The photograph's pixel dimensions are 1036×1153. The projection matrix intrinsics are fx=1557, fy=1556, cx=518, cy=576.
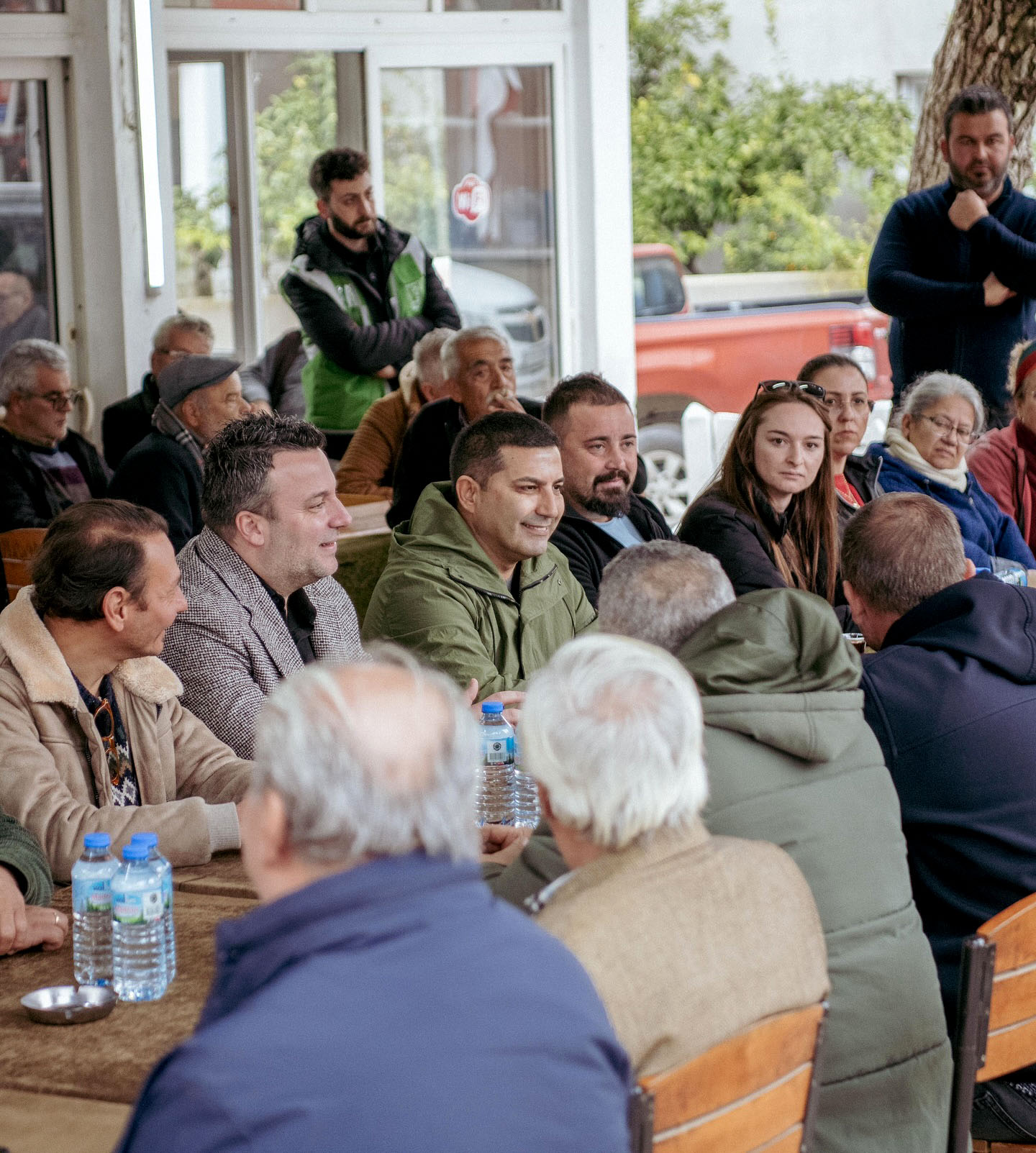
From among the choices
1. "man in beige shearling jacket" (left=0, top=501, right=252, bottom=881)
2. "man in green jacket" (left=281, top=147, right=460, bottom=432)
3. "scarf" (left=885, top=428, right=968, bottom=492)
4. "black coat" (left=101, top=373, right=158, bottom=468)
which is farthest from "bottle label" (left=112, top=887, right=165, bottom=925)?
"man in green jacket" (left=281, top=147, right=460, bottom=432)

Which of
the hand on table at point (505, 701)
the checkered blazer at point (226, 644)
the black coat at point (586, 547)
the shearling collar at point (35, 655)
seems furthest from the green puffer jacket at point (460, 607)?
the shearling collar at point (35, 655)

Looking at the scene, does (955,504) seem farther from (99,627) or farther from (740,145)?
(740,145)

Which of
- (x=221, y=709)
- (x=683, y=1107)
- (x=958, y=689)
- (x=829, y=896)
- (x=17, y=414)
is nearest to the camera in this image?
(x=683, y=1107)

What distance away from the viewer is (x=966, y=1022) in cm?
225

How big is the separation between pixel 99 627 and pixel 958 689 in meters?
1.51

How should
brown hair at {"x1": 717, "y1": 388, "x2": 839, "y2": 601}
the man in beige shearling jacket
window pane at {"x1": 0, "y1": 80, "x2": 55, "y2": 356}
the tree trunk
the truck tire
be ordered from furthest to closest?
the truck tire
the tree trunk
window pane at {"x1": 0, "y1": 80, "x2": 55, "y2": 356}
brown hair at {"x1": 717, "y1": 388, "x2": 839, "y2": 601}
the man in beige shearling jacket

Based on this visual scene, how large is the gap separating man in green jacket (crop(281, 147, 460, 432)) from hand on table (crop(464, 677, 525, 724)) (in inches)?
149

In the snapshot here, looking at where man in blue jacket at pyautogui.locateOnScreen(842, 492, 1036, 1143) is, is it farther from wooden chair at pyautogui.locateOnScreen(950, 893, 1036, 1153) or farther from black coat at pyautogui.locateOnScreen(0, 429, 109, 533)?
black coat at pyautogui.locateOnScreen(0, 429, 109, 533)

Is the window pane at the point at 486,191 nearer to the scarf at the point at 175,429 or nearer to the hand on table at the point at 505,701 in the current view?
the scarf at the point at 175,429

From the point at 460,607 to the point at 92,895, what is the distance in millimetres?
1536

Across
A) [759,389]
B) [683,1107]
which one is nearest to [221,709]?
[683,1107]

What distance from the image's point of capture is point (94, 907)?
7.55 feet

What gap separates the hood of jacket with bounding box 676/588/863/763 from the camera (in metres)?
2.19

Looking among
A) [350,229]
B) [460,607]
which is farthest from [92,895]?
→ [350,229]
